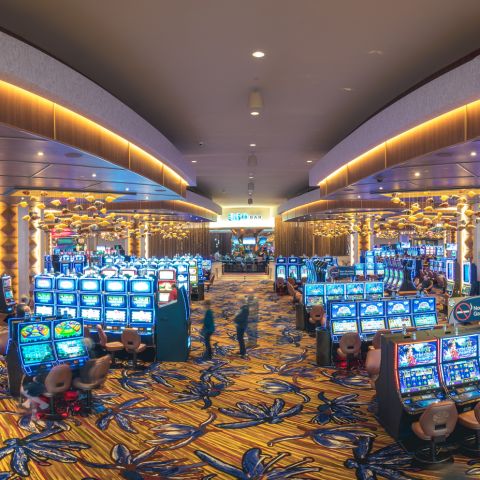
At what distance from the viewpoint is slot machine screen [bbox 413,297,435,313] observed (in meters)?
8.80

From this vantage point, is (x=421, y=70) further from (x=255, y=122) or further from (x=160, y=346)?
(x=160, y=346)

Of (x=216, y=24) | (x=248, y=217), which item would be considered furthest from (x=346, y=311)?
(x=248, y=217)

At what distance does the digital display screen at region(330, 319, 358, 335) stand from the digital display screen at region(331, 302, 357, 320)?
0.09 metres

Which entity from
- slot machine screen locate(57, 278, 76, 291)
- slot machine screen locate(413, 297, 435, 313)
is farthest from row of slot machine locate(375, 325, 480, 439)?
slot machine screen locate(57, 278, 76, 291)

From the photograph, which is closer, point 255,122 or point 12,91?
point 12,91

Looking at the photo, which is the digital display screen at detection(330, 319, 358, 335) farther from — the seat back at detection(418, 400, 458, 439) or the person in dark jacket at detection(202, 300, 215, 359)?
the seat back at detection(418, 400, 458, 439)

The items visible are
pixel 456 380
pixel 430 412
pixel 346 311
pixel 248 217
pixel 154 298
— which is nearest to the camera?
pixel 430 412

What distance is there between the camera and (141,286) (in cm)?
938

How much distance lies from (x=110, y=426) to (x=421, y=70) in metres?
5.48

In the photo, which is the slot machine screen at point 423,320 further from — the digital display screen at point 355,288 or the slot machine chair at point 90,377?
the slot machine chair at point 90,377

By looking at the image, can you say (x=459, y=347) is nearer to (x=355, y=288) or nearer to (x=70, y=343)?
(x=70, y=343)

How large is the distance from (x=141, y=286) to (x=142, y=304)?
359 mm

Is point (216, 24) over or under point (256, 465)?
over

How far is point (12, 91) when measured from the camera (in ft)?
13.6
